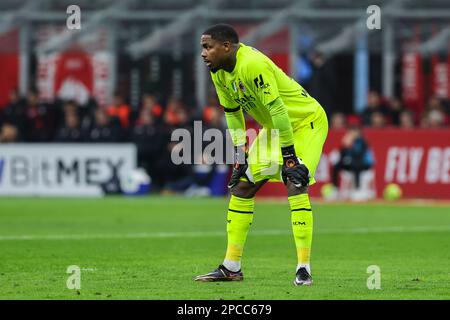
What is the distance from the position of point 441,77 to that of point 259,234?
14526 millimetres

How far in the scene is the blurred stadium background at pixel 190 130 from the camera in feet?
40.9

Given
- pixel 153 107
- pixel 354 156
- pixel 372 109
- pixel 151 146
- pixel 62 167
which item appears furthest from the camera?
pixel 153 107

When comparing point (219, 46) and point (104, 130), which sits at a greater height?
point (219, 46)

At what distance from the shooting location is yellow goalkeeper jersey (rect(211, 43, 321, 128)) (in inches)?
380

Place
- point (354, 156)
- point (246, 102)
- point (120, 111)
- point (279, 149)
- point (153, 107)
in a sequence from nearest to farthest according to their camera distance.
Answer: point (246, 102)
point (279, 149)
point (354, 156)
point (153, 107)
point (120, 111)

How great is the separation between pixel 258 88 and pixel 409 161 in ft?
47.1

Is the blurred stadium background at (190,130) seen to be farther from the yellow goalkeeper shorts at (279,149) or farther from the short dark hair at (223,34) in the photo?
the short dark hair at (223,34)

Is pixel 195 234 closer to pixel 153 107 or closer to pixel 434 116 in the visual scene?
pixel 434 116

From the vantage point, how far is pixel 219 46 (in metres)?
9.76

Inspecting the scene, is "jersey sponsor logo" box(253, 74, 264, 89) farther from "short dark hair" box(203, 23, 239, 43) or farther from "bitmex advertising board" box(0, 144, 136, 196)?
"bitmex advertising board" box(0, 144, 136, 196)

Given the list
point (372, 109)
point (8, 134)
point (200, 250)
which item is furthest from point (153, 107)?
point (200, 250)
